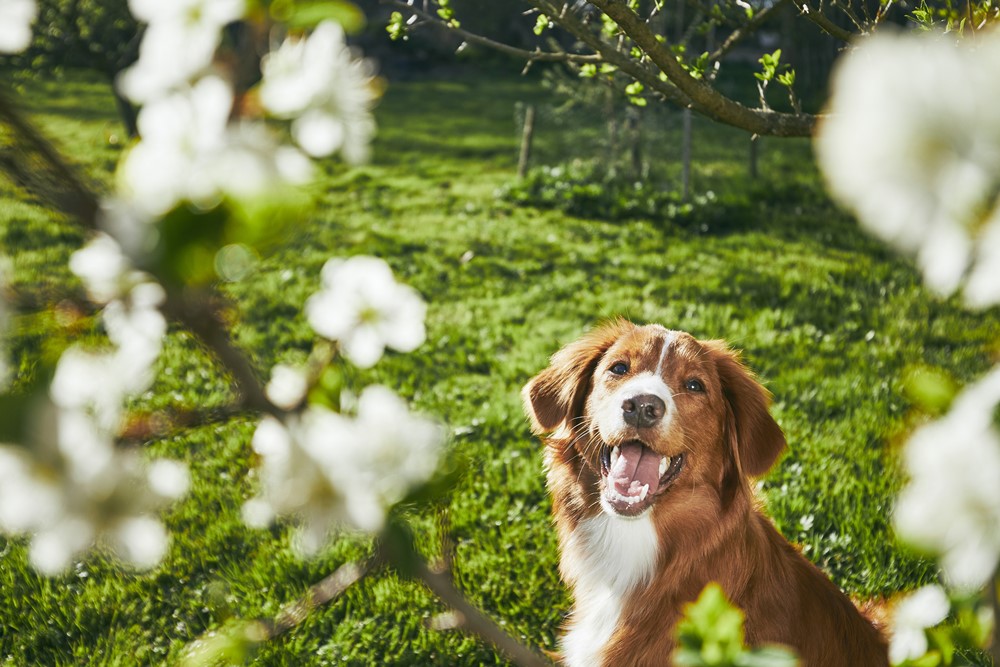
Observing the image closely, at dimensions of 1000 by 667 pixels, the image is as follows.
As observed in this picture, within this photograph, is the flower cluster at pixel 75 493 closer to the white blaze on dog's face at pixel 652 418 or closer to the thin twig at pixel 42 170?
the thin twig at pixel 42 170

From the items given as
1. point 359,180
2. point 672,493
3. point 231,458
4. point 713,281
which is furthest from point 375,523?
point 359,180

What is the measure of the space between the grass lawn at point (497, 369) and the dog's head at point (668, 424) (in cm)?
67

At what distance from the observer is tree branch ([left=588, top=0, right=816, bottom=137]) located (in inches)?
86.8

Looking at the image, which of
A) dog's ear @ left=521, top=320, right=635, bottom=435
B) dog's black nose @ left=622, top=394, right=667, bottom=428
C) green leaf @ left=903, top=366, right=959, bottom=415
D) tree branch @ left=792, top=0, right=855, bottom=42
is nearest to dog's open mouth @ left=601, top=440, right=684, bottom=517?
dog's black nose @ left=622, top=394, right=667, bottom=428

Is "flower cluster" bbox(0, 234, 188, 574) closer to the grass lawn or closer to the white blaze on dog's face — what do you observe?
the grass lawn

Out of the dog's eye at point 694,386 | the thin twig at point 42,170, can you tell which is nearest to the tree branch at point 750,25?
the dog's eye at point 694,386

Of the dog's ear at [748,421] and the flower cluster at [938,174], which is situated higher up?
the flower cluster at [938,174]

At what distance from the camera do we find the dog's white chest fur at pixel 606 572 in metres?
2.61

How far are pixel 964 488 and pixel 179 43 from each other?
623 mm

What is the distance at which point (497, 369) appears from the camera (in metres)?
5.66

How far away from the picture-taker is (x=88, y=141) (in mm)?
15133

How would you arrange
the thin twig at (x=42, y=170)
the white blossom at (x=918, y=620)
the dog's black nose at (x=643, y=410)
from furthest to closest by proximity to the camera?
1. the dog's black nose at (x=643, y=410)
2. the white blossom at (x=918, y=620)
3. the thin twig at (x=42, y=170)

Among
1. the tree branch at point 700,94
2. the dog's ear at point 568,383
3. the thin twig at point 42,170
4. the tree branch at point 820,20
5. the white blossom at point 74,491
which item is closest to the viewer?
the thin twig at point 42,170

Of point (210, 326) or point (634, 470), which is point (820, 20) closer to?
point (634, 470)
